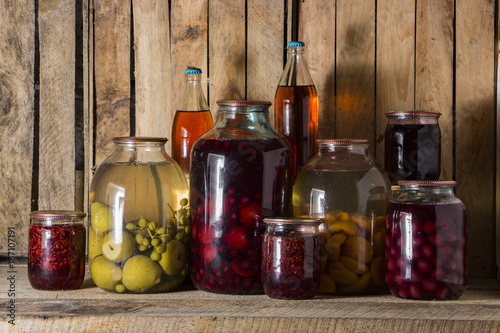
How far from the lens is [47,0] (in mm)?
1353

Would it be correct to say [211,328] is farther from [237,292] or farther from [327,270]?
[327,270]

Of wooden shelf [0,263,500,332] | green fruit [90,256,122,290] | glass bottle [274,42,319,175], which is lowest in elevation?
wooden shelf [0,263,500,332]

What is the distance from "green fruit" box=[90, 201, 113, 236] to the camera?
1085 mm

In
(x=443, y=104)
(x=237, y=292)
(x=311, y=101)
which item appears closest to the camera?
(x=237, y=292)

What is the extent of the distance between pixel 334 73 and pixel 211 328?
2.26 feet

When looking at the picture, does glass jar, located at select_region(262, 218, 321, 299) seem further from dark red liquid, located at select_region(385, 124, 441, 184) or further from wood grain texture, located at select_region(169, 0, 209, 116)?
wood grain texture, located at select_region(169, 0, 209, 116)

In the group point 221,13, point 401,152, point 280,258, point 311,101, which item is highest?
point 221,13

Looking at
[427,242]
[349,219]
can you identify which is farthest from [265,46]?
[427,242]

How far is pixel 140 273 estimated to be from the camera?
3.47 feet

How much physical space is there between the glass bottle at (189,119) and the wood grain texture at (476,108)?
60cm

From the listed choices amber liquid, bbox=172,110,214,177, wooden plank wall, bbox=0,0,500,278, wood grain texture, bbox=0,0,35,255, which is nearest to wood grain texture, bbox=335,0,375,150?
wooden plank wall, bbox=0,0,500,278

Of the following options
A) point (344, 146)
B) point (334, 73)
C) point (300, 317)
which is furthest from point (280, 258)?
point (334, 73)

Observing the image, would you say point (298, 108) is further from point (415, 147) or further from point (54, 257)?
point (54, 257)

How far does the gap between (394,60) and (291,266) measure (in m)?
0.60
